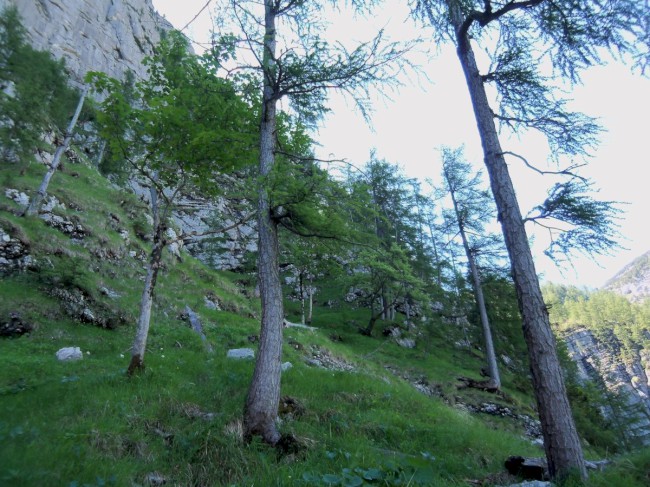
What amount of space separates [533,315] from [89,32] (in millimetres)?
57351

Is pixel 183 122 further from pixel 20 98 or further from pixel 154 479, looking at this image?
pixel 20 98

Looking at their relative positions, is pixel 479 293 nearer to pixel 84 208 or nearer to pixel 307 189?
pixel 307 189

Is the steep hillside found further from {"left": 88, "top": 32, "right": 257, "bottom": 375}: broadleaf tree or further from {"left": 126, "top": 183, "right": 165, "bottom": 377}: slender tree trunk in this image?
{"left": 88, "top": 32, "right": 257, "bottom": 375}: broadleaf tree

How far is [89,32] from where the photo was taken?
43781 mm

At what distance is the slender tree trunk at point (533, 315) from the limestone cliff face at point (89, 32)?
36312 mm

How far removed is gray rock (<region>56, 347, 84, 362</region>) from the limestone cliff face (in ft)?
113

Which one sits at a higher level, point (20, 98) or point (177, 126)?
point (20, 98)

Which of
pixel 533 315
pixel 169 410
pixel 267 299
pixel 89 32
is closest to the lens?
pixel 169 410

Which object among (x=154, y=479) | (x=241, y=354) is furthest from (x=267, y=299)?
(x=241, y=354)

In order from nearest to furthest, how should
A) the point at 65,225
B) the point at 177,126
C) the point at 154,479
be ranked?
the point at 154,479 → the point at 177,126 → the point at 65,225

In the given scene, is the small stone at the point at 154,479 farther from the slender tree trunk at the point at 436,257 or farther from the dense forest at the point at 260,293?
the slender tree trunk at the point at 436,257

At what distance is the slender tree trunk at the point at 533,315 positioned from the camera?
4.87 meters

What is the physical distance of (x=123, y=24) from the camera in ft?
165

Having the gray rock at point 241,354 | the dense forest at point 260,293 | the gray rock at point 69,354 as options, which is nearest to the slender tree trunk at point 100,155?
the dense forest at point 260,293
